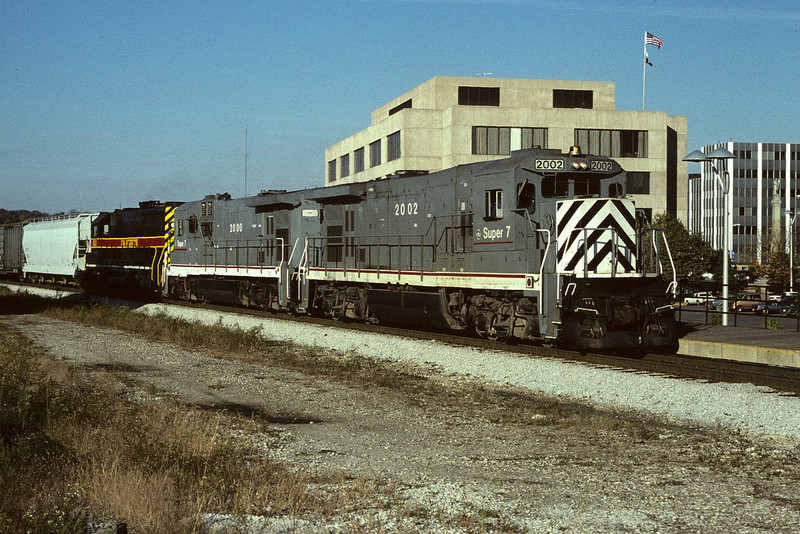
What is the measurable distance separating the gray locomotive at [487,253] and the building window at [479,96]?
156 feet

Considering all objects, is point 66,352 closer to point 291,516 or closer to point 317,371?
point 317,371

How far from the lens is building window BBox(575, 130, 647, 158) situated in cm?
6656

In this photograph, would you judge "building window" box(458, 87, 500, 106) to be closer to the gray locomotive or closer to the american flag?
the american flag

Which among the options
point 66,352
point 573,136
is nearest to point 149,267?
point 66,352

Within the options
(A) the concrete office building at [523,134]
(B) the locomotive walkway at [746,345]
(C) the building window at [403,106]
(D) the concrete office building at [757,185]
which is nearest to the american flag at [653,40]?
(A) the concrete office building at [523,134]

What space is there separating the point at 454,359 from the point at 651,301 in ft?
12.6

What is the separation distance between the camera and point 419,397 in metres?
11.8

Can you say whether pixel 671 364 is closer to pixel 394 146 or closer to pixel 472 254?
pixel 472 254

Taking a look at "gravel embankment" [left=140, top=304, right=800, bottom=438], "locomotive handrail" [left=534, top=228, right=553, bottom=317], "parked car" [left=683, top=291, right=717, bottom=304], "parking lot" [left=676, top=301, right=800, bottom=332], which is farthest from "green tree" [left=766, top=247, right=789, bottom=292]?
"locomotive handrail" [left=534, top=228, right=553, bottom=317]

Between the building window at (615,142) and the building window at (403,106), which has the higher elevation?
the building window at (403,106)

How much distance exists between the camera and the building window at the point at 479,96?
71000 mm

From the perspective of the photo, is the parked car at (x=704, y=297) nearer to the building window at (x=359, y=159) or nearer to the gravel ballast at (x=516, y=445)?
the gravel ballast at (x=516, y=445)

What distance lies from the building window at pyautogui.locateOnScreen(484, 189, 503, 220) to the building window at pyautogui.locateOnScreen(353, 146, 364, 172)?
60.4 metres

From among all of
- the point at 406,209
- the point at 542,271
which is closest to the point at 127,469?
the point at 542,271
